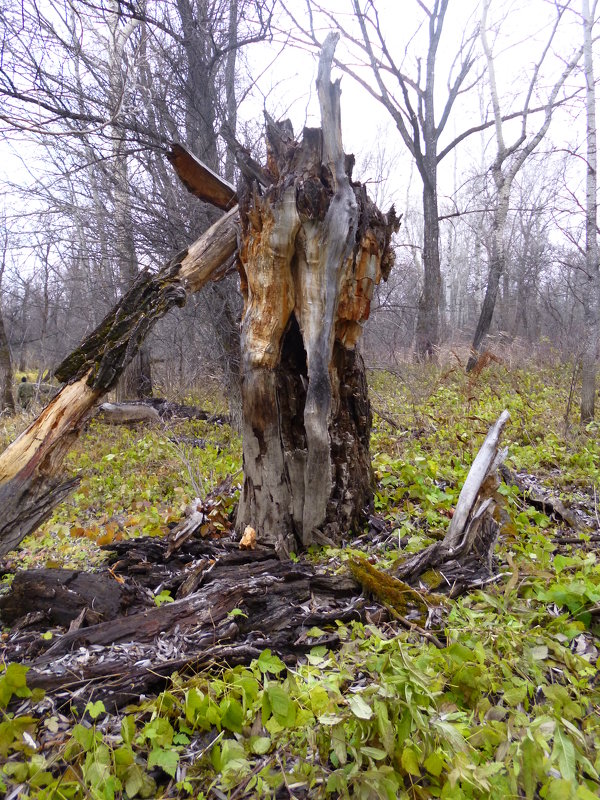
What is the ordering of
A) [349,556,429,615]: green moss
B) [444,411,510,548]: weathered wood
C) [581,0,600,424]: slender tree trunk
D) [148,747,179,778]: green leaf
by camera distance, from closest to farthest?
[148,747,179,778]: green leaf → [349,556,429,615]: green moss → [444,411,510,548]: weathered wood → [581,0,600,424]: slender tree trunk

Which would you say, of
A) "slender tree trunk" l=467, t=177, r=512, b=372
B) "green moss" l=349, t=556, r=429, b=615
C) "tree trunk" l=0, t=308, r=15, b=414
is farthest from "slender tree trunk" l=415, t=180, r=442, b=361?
"green moss" l=349, t=556, r=429, b=615

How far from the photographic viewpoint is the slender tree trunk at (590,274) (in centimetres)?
714

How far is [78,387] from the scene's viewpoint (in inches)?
115

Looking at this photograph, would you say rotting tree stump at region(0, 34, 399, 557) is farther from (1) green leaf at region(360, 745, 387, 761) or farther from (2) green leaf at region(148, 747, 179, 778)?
(1) green leaf at region(360, 745, 387, 761)

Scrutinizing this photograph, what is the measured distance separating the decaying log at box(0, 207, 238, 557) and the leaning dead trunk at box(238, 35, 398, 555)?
0.44 metres

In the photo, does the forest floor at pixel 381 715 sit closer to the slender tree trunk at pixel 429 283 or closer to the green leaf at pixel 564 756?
the green leaf at pixel 564 756

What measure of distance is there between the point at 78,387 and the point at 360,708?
7.53ft

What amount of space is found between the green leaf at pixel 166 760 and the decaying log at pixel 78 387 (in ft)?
4.96

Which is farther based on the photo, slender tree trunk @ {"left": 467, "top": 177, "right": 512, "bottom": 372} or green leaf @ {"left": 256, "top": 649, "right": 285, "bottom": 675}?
slender tree trunk @ {"left": 467, "top": 177, "right": 512, "bottom": 372}

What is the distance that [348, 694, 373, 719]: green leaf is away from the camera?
5.10 feet

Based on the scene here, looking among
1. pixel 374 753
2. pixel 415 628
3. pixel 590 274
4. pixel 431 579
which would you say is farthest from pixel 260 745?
pixel 590 274

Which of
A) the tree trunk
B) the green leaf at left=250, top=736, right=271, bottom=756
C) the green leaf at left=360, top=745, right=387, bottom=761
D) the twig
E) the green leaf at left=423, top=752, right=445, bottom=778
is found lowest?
the green leaf at left=250, top=736, right=271, bottom=756

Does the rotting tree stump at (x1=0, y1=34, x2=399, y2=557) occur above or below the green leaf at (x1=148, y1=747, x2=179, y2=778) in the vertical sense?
above

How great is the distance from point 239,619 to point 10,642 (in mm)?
1116
